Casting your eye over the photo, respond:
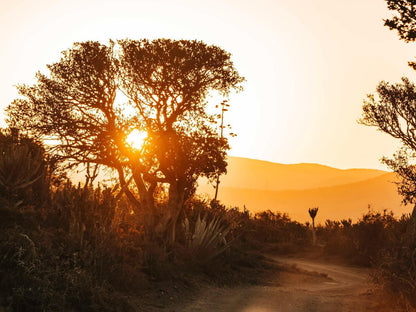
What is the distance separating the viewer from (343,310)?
1007cm

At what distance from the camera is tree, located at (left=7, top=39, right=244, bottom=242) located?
1748cm

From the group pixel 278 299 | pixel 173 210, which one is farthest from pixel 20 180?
pixel 173 210

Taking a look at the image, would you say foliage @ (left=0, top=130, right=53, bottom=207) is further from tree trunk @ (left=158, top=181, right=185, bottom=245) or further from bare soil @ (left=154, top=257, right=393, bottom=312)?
tree trunk @ (left=158, top=181, right=185, bottom=245)

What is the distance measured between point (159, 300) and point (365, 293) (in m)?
5.28

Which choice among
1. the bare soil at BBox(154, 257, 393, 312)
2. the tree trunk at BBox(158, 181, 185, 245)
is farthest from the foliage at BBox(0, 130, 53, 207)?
the tree trunk at BBox(158, 181, 185, 245)

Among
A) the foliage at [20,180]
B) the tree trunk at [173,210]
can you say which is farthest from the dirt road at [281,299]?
the foliage at [20,180]

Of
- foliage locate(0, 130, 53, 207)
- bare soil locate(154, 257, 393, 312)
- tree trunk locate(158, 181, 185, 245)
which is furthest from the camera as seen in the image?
tree trunk locate(158, 181, 185, 245)

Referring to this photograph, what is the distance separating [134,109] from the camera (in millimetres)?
18781

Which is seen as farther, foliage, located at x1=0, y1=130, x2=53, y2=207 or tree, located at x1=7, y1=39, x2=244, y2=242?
tree, located at x1=7, y1=39, x2=244, y2=242

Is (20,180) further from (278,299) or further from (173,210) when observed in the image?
(173,210)

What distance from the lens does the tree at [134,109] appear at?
1748 centimetres

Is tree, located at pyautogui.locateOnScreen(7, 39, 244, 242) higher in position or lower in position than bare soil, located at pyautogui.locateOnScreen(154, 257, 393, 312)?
higher

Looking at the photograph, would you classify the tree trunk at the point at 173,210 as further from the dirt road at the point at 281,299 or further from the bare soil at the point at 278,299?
the dirt road at the point at 281,299

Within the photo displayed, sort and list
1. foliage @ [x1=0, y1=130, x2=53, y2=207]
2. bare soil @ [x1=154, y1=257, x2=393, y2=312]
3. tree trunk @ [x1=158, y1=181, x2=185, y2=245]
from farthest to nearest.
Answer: tree trunk @ [x1=158, y1=181, x2=185, y2=245] < bare soil @ [x1=154, y1=257, x2=393, y2=312] < foliage @ [x1=0, y1=130, x2=53, y2=207]
